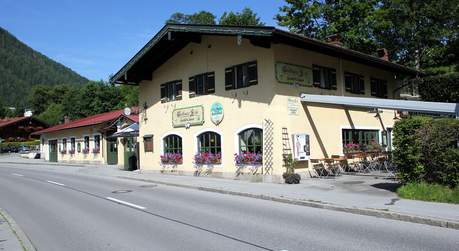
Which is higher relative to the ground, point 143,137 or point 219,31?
point 219,31

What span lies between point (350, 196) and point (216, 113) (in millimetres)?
9514

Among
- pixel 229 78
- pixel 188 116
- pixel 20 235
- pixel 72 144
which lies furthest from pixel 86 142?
pixel 20 235

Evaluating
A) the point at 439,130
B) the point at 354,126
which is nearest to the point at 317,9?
the point at 354,126

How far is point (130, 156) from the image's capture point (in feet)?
96.6

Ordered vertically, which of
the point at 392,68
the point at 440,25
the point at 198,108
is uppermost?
the point at 440,25

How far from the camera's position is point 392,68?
82.9 feet

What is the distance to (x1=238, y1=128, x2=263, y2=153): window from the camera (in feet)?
64.0

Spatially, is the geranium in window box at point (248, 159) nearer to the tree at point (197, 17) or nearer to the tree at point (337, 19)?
the tree at point (337, 19)

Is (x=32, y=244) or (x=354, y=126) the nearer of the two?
(x=32, y=244)

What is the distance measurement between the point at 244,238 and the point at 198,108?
14.6 m

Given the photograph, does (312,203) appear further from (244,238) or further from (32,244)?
(32,244)

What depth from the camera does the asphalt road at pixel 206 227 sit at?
25.9ft

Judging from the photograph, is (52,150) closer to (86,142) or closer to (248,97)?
(86,142)

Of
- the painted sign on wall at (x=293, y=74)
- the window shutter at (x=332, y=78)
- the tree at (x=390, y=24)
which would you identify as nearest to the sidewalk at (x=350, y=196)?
the painted sign on wall at (x=293, y=74)
